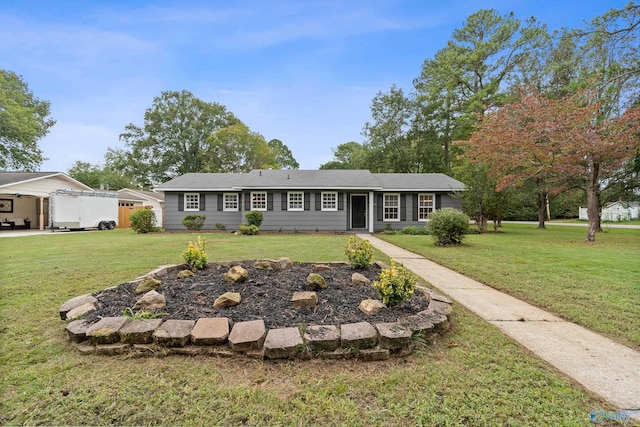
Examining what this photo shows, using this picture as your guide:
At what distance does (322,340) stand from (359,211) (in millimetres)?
13616

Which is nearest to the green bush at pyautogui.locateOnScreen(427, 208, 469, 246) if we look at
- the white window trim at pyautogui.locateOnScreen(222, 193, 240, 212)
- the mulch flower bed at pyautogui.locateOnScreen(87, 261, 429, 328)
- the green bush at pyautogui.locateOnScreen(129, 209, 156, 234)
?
the mulch flower bed at pyautogui.locateOnScreen(87, 261, 429, 328)

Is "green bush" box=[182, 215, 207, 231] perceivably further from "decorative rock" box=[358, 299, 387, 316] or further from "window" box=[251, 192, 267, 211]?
"decorative rock" box=[358, 299, 387, 316]

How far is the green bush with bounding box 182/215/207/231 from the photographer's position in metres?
14.7

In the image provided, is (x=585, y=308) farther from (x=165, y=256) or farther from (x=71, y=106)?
(x=71, y=106)

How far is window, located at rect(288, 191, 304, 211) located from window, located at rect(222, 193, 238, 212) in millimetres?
3164

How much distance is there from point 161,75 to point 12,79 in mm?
23689

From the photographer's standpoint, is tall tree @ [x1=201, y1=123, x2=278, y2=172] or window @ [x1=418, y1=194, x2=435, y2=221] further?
tall tree @ [x1=201, y1=123, x2=278, y2=172]

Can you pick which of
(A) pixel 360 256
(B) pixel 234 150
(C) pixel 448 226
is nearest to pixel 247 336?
(A) pixel 360 256

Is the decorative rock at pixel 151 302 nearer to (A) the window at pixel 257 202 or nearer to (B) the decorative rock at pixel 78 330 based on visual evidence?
(B) the decorative rock at pixel 78 330

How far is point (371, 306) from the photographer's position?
2945 millimetres

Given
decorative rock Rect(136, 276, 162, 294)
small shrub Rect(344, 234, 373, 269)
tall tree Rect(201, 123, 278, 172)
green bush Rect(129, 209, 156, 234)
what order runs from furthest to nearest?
tall tree Rect(201, 123, 278, 172), green bush Rect(129, 209, 156, 234), small shrub Rect(344, 234, 373, 269), decorative rock Rect(136, 276, 162, 294)

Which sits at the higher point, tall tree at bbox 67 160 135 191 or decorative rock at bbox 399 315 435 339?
tall tree at bbox 67 160 135 191

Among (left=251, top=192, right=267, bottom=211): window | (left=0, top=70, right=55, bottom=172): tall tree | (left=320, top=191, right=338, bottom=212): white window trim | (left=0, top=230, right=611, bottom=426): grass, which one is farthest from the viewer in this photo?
(left=0, top=70, right=55, bottom=172): tall tree

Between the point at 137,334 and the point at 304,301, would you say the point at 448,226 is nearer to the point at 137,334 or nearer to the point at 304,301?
the point at 304,301
